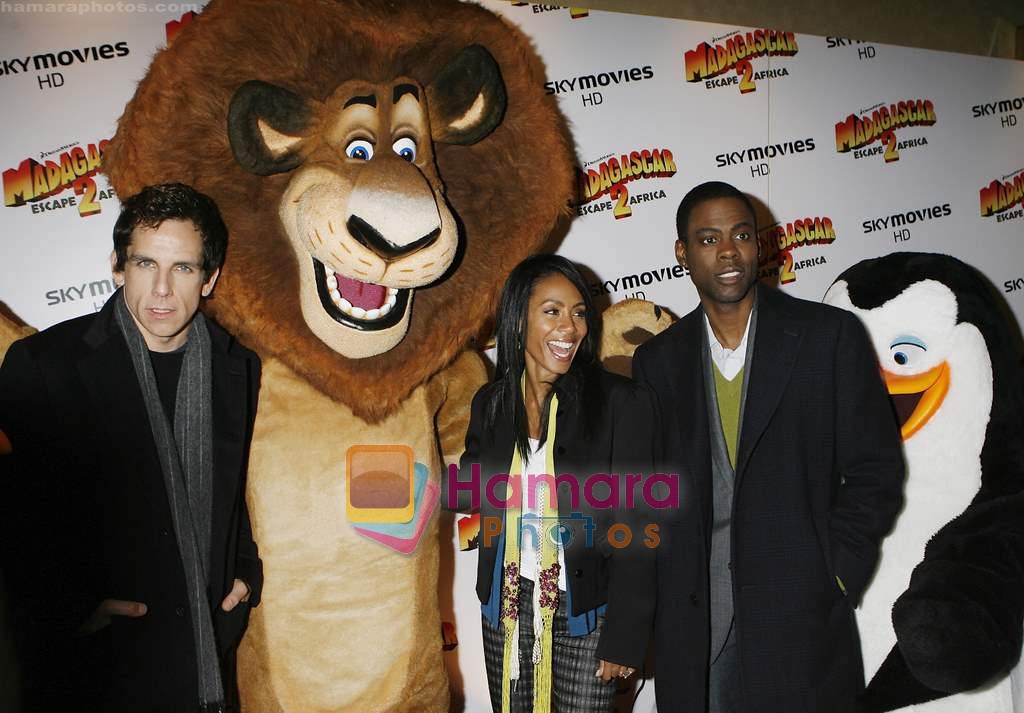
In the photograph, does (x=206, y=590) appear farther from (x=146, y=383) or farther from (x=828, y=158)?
(x=828, y=158)

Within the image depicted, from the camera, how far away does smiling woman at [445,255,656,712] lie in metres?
1.87

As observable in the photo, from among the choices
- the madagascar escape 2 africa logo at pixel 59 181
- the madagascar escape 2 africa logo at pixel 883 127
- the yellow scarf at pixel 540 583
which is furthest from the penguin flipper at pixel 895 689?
the madagascar escape 2 africa logo at pixel 59 181

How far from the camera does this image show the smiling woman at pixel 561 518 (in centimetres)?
187

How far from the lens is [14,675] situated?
80 centimetres

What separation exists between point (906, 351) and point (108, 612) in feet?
7.05

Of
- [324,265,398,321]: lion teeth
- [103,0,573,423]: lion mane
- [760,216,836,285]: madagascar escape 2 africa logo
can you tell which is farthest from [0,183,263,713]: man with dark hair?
[760,216,836,285]: madagascar escape 2 africa logo

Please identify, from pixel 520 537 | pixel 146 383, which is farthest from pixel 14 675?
pixel 520 537

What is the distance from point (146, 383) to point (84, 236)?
926 millimetres

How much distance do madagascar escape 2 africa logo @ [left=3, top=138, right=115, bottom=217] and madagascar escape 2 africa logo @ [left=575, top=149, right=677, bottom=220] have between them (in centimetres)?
156

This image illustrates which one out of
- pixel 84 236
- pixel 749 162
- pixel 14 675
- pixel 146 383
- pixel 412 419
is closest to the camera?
pixel 14 675

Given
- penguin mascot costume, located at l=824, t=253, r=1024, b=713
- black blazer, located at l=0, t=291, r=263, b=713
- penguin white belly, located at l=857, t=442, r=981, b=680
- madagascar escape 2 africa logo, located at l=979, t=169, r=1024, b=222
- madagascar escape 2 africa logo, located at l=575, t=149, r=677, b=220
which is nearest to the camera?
black blazer, located at l=0, t=291, r=263, b=713

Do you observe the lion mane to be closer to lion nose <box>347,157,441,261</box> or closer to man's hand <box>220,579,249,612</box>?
lion nose <box>347,157,441,261</box>
